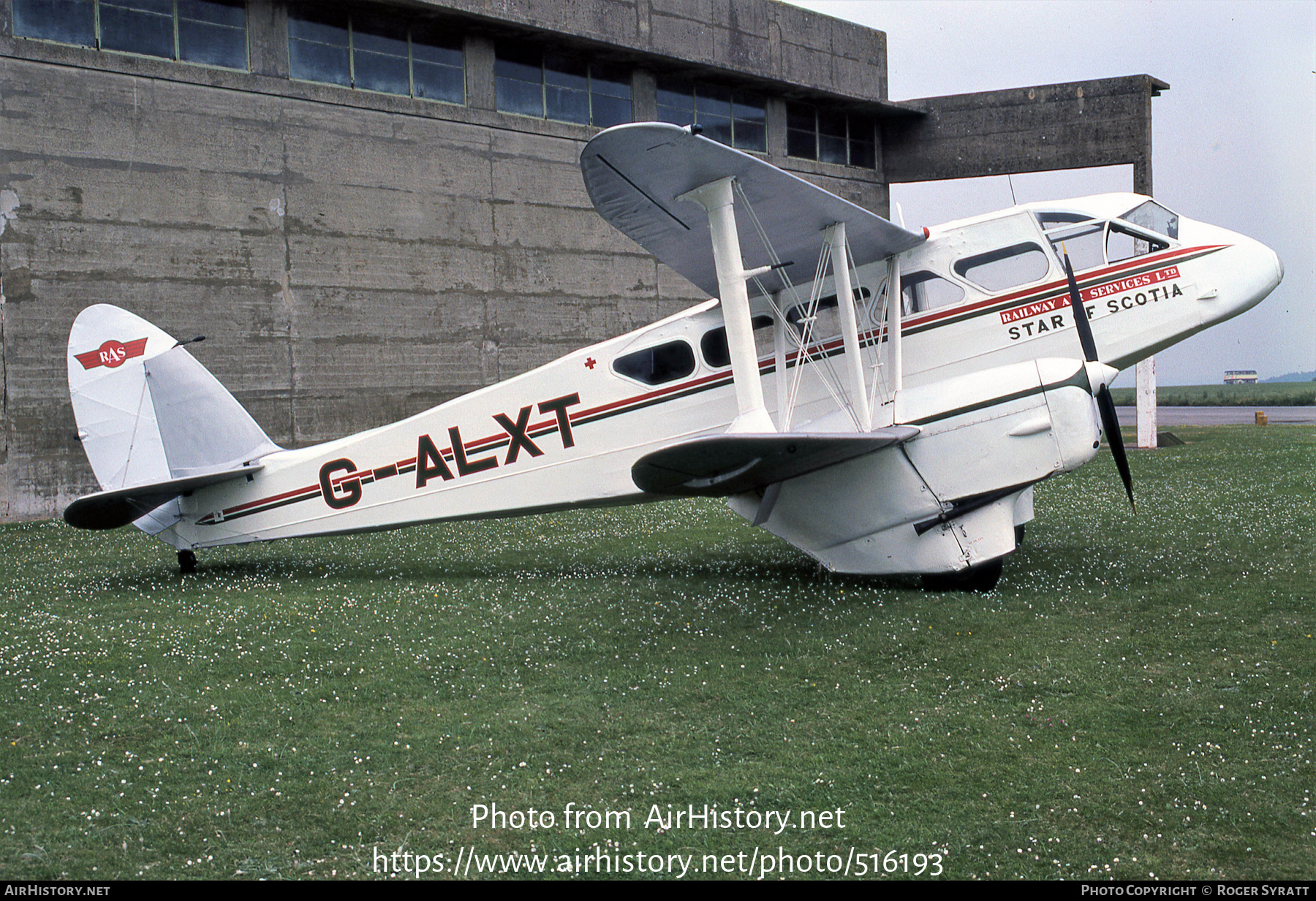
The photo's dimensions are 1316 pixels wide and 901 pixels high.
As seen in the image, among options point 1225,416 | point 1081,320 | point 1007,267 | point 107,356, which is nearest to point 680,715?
point 1081,320

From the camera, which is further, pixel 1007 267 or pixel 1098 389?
pixel 1007 267

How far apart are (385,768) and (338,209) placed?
17878mm

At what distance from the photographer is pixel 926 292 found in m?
9.56

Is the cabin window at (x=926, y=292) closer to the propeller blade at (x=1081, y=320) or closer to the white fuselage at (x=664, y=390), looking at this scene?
the white fuselage at (x=664, y=390)

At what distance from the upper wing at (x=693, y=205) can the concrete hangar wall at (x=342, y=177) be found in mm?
12782

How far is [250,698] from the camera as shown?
6.58 meters

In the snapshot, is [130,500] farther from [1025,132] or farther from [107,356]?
[1025,132]

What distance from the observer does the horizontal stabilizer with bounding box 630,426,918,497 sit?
7.62 meters

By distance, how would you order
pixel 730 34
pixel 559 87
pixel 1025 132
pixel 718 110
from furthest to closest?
pixel 1025 132 → pixel 718 110 → pixel 730 34 → pixel 559 87

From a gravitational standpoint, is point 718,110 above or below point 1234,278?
above

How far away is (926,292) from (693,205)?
8.53 ft

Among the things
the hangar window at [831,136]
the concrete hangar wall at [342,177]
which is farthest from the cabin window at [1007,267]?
the hangar window at [831,136]

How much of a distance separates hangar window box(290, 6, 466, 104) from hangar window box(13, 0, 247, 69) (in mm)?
1168

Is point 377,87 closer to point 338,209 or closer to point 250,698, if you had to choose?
point 338,209
